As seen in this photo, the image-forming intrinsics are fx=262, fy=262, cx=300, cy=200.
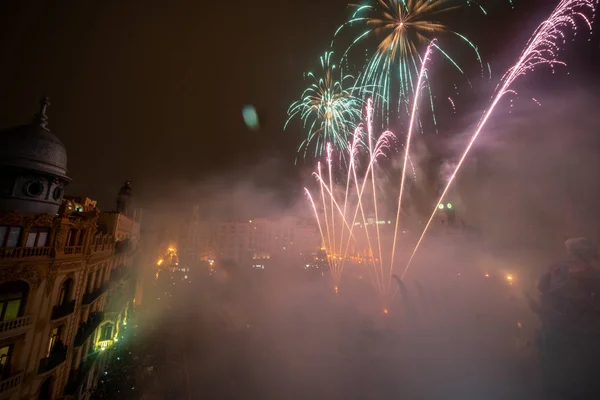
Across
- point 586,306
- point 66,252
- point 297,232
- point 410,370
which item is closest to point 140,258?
point 66,252

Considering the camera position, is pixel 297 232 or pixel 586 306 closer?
pixel 586 306

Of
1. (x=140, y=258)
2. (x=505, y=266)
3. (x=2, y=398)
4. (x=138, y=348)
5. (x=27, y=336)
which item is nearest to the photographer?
(x=2, y=398)

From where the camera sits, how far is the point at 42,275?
541 inches

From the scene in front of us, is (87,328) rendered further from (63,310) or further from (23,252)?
(23,252)

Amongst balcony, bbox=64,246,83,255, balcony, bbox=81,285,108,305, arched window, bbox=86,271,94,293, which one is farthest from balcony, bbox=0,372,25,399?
arched window, bbox=86,271,94,293

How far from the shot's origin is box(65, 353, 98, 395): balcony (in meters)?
16.9

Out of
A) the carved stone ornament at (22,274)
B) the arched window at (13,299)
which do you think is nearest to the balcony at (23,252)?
the carved stone ornament at (22,274)

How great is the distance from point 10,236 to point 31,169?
18.2 ft

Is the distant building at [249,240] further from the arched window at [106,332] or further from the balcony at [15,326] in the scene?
the balcony at [15,326]

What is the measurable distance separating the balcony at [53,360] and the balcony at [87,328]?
208 centimetres

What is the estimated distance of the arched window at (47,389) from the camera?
48.6ft

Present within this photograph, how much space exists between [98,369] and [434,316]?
138 feet

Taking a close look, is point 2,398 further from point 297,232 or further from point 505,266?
point 297,232

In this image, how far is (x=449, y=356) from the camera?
31.4 meters
